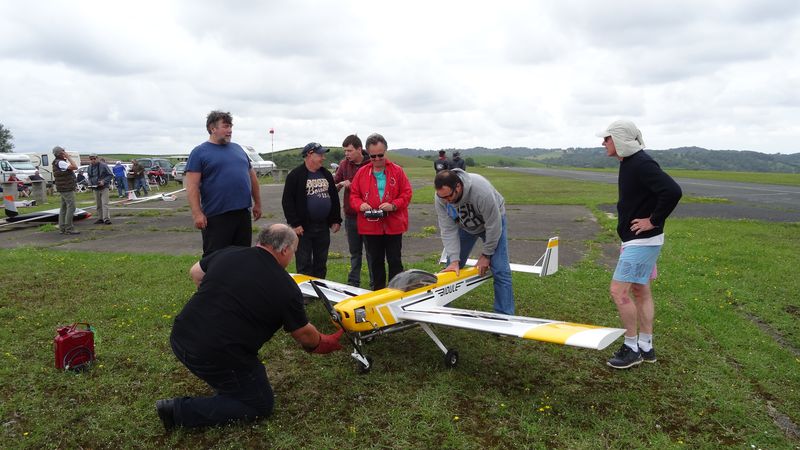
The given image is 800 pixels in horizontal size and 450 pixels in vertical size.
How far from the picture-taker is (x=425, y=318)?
4.61 metres

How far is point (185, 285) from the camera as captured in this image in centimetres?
734

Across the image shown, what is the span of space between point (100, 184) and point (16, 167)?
25.9 metres

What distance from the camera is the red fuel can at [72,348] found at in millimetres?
4355

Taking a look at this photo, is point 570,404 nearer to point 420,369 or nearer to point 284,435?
point 420,369

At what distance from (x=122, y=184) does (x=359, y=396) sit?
25256mm

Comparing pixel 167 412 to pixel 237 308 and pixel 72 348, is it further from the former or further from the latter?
pixel 72 348

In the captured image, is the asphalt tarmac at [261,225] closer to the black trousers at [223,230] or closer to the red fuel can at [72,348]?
the black trousers at [223,230]

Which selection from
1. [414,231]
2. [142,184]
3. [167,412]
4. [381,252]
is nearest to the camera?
[167,412]

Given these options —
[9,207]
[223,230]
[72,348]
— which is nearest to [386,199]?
[223,230]

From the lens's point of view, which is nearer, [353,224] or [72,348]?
[72,348]

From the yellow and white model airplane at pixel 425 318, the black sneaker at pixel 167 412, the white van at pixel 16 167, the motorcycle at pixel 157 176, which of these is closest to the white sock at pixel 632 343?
the yellow and white model airplane at pixel 425 318

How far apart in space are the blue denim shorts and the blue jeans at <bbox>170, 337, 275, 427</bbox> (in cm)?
329

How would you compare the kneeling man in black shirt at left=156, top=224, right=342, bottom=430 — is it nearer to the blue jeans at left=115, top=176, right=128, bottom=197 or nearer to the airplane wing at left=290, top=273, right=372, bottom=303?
the airplane wing at left=290, top=273, right=372, bottom=303

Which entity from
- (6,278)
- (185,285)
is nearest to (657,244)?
(185,285)
